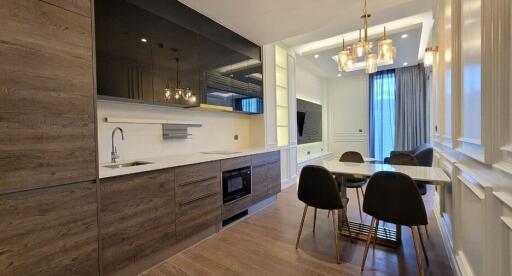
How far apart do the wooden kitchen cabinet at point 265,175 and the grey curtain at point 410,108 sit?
171 inches

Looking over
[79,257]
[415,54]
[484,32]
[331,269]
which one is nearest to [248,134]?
[331,269]

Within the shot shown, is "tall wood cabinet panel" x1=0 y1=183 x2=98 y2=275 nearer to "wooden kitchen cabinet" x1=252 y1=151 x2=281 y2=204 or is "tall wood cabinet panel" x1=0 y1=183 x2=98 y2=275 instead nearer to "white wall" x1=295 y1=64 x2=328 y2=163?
"wooden kitchen cabinet" x1=252 y1=151 x2=281 y2=204

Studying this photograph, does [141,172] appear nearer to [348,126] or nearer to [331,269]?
[331,269]

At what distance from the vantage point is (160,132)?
2.75m

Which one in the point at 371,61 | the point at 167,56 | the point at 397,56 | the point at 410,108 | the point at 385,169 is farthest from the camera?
the point at 410,108

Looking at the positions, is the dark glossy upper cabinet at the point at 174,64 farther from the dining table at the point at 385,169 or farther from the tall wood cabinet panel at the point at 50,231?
the dining table at the point at 385,169

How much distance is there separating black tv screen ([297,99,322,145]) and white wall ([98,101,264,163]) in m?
1.88

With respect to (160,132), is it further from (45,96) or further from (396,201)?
(396,201)

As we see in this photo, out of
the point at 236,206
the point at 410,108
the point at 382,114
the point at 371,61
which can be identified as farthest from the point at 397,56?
the point at 236,206

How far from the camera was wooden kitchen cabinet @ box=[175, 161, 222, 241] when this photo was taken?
2180 millimetres

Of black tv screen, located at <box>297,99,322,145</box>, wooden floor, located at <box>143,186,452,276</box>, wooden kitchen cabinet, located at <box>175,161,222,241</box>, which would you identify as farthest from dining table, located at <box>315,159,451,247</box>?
black tv screen, located at <box>297,99,322,145</box>

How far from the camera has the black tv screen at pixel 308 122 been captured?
5.63 meters

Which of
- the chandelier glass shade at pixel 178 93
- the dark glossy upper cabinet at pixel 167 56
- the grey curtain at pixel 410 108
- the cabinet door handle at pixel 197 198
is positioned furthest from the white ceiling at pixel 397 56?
the cabinet door handle at pixel 197 198

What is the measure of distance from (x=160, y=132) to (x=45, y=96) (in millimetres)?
1445
